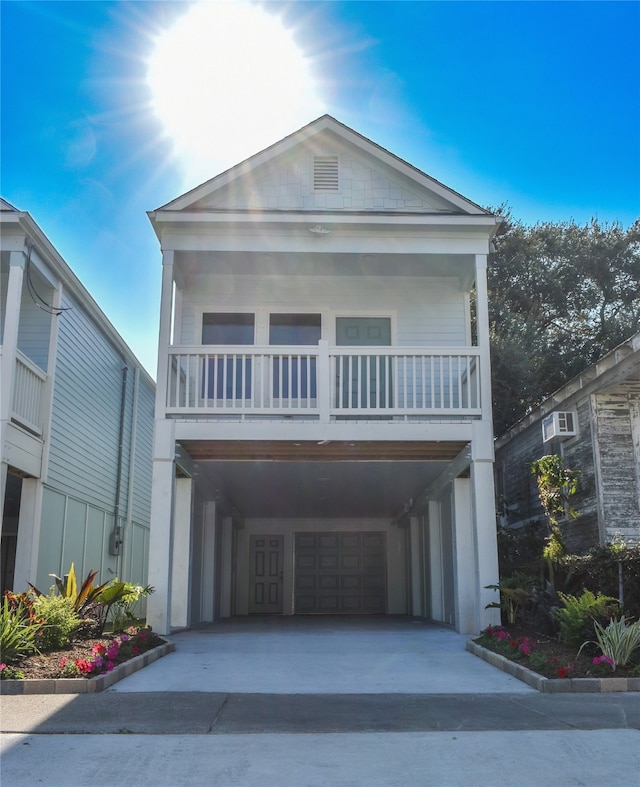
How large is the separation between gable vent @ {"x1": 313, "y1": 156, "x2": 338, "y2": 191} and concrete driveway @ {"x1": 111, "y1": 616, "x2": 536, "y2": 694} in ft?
22.1

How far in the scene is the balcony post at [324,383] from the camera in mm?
10156

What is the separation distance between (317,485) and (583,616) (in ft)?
21.6

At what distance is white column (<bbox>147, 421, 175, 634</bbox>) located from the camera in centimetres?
962

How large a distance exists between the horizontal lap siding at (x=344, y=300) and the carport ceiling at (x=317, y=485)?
7.02 feet

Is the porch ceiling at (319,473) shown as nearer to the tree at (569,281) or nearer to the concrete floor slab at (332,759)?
the concrete floor slab at (332,759)

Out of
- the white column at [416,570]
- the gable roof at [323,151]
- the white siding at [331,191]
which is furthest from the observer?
the white column at [416,570]

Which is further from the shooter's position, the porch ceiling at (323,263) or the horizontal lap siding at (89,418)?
the horizontal lap siding at (89,418)

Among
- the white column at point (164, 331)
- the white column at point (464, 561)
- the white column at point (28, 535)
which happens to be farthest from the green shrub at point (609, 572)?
the white column at point (28, 535)

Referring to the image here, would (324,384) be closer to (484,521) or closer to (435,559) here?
(484,521)

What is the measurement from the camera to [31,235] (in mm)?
10742

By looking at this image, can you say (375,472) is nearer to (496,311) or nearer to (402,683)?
(402,683)

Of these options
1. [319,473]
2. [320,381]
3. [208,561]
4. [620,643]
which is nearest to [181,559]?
[208,561]

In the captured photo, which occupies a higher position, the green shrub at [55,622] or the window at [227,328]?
the window at [227,328]

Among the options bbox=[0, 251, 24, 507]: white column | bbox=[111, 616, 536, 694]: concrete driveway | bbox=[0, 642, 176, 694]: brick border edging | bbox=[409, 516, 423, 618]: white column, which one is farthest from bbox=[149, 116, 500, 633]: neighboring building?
bbox=[0, 642, 176, 694]: brick border edging
